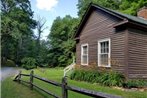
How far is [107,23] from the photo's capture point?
53.1 feet

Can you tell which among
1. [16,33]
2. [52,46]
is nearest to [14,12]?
[16,33]

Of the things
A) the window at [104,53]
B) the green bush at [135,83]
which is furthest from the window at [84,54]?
the green bush at [135,83]

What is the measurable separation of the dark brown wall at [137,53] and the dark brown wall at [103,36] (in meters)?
0.38

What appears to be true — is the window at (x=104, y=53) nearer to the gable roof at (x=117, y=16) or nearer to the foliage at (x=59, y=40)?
the gable roof at (x=117, y=16)

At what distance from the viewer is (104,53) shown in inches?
637

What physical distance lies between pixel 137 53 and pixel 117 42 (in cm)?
140

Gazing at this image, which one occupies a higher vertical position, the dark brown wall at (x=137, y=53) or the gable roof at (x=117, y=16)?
the gable roof at (x=117, y=16)

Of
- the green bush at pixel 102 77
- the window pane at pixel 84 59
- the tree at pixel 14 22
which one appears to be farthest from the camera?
the tree at pixel 14 22

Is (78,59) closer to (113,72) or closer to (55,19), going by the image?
(113,72)

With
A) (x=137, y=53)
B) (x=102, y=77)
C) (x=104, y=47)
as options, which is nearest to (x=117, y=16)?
(x=137, y=53)

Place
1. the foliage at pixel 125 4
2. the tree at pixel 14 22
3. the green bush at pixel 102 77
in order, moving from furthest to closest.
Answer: the tree at pixel 14 22 < the foliage at pixel 125 4 < the green bush at pixel 102 77

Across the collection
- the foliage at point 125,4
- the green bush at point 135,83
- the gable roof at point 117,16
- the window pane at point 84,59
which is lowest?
the green bush at point 135,83

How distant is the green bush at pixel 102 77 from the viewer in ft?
44.0

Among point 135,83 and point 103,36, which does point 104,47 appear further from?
point 135,83
